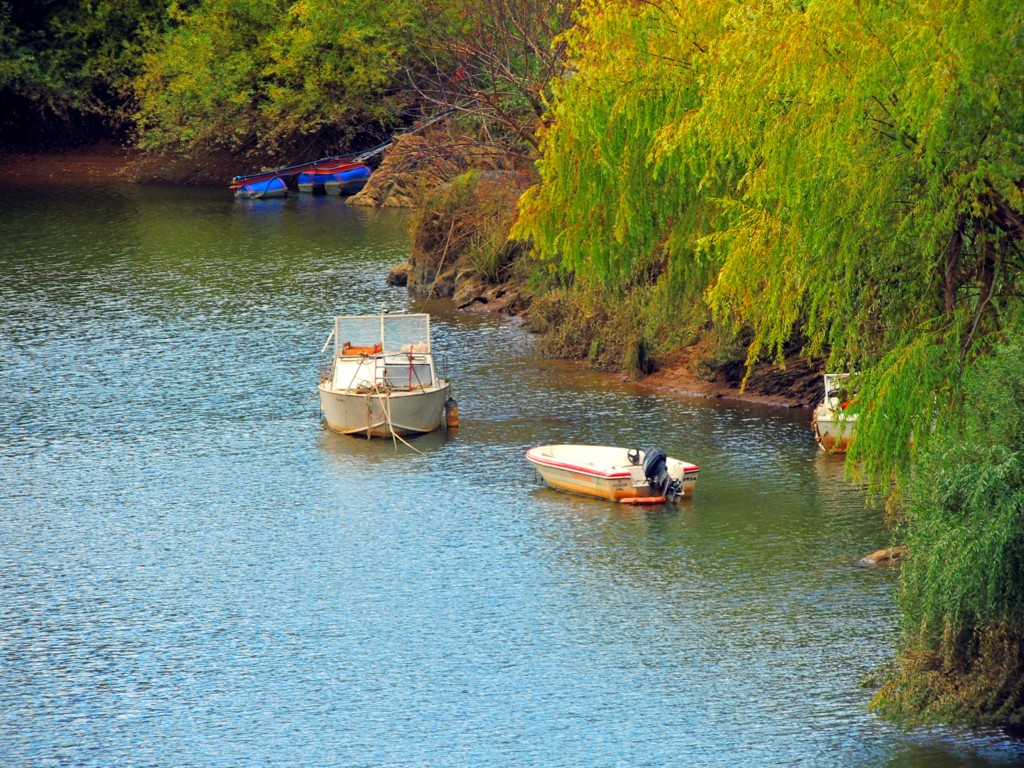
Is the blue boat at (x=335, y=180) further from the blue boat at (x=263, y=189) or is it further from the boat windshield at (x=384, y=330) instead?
the boat windshield at (x=384, y=330)

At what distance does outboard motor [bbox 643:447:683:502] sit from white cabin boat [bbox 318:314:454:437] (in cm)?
687

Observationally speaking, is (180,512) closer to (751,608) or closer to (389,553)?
(389,553)

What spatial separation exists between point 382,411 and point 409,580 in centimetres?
889

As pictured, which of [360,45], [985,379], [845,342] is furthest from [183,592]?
[360,45]

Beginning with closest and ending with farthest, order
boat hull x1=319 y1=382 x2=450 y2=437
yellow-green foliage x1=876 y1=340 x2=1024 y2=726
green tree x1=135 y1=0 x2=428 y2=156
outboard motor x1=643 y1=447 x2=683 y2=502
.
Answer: yellow-green foliage x1=876 y1=340 x2=1024 y2=726, outboard motor x1=643 y1=447 x2=683 y2=502, boat hull x1=319 y1=382 x2=450 y2=437, green tree x1=135 y1=0 x2=428 y2=156

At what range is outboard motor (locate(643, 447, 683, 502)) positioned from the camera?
1140 inches

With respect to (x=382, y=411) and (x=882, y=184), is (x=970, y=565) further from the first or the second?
(x=382, y=411)

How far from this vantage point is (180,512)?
29609 mm

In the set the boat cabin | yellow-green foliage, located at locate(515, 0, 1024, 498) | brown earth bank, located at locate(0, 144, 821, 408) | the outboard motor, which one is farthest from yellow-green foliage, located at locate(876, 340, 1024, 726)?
the boat cabin

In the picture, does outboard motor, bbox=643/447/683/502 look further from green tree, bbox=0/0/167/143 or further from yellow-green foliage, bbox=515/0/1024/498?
green tree, bbox=0/0/167/143

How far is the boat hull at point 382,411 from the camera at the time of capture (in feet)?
111

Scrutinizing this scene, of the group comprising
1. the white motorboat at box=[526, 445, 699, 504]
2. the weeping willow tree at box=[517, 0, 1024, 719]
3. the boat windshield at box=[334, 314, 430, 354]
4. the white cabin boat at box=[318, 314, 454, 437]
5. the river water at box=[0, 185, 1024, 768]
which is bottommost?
the river water at box=[0, 185, 1024, 768]

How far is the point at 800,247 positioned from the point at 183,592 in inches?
473

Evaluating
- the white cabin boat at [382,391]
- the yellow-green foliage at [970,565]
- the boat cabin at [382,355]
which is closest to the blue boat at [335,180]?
the boat cabin at [382,355]
